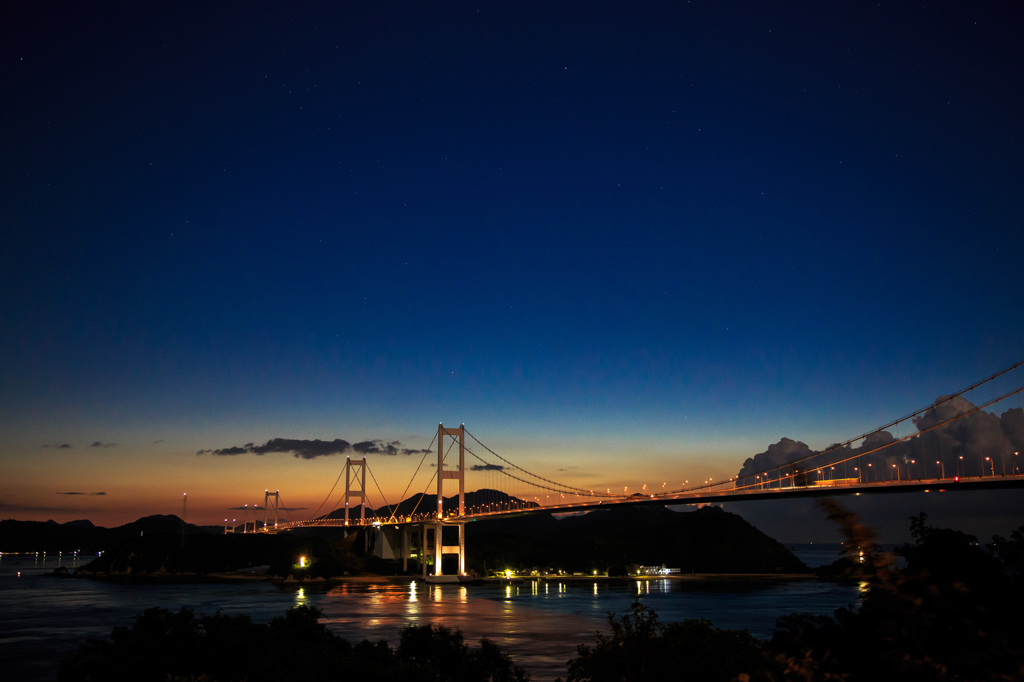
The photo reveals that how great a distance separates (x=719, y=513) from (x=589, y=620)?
106 metres

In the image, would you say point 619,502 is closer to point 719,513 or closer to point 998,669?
point 998,669

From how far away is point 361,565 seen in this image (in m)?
101

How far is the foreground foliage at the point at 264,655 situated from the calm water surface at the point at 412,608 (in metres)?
11.2

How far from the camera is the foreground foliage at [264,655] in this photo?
1526 cm

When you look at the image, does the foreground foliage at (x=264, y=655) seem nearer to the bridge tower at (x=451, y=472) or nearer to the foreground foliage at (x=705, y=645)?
the foreground foliage at (x=705, y=645)

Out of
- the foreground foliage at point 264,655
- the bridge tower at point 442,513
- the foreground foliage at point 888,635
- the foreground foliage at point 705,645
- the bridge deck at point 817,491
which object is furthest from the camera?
the bridge tower at point 442,513

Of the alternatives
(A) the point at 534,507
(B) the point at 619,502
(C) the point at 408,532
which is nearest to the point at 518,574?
(C) the point at 408,532

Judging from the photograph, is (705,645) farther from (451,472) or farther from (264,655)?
(451,472)

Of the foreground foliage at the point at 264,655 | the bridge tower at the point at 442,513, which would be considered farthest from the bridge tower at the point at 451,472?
the foreground foliage at the point at 264,655

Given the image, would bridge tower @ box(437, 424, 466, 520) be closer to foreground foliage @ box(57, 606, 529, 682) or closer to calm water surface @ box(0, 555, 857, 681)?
calm water surface @ box(0, 555, 857, 681)

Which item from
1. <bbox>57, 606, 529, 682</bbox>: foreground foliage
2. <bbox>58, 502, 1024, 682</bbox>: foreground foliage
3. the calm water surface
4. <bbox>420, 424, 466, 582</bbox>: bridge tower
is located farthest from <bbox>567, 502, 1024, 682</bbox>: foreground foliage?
<bbox>420, 424, 466, 582</bbox>: bridge tower

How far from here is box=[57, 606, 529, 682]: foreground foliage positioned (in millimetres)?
15258

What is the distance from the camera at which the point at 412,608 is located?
58.1 m

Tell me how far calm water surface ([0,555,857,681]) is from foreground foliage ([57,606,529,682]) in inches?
442
